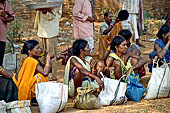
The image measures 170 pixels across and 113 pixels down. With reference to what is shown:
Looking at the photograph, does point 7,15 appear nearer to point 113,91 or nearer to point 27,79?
point 27,79

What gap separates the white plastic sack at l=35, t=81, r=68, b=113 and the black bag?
29 centimetres

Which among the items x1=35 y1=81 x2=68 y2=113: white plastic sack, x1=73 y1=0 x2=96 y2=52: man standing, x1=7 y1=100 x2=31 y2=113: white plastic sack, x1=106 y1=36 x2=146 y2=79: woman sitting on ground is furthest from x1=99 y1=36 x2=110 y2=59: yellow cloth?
x1=7 y1=100 x2=31 y2=113: white plastic sack

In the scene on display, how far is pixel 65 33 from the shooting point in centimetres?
1073

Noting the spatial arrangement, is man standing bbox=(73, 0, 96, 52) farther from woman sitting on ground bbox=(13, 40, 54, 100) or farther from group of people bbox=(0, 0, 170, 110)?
woman sitting on ground bbox=(13, 40, 54, 100)

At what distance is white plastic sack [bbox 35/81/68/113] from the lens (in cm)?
425

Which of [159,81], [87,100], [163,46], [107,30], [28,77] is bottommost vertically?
[87,100]

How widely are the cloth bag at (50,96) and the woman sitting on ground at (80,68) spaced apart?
1.69ft

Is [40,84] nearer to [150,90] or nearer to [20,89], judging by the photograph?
[20,89]

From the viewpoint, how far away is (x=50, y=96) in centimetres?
427

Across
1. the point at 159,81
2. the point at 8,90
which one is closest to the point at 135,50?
the point at 159,81

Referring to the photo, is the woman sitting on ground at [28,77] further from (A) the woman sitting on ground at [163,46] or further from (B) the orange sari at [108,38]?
(B) the orange sari at [108,38]

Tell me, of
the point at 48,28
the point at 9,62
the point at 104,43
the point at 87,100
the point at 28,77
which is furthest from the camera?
the point at 104,43

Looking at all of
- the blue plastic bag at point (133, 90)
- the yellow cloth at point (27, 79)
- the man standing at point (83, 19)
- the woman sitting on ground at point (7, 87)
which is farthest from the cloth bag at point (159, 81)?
the woman sitting on ground at point (7, 87)

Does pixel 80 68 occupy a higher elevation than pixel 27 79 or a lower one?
higher
